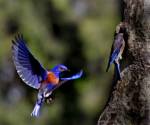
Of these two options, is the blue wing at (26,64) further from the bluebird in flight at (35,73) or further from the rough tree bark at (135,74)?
the rough tree bark at (135,74)

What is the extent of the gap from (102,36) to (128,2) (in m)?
9.72

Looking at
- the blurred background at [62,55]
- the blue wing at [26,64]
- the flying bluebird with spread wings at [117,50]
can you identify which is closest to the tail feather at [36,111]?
the blue wing at [26,64]

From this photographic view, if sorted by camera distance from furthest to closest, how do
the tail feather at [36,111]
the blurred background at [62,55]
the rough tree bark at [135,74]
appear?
the blurred background at [62,55], the rough tree bark at [135,74], the tail feather at [36,111]

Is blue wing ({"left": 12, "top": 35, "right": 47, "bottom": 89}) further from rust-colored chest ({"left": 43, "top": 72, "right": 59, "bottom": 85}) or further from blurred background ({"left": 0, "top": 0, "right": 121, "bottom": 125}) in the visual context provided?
blurred background ({"left": 0, "top": 0, "right": 121, "bottom": 125})

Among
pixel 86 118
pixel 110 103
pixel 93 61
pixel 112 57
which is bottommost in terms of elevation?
pixel 86 118

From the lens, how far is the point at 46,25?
A: 14680 millimetres

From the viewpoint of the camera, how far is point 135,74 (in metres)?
5.01

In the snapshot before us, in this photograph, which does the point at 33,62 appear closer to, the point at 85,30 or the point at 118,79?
the point at 118,79

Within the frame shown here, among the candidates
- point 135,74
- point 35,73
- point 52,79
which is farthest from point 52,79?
point 135,74

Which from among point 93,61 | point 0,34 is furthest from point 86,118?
point 0,34

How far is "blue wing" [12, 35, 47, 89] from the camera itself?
4.36 metres

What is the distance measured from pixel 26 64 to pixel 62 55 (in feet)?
31.9

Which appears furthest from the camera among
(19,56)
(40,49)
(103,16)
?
(103,16)

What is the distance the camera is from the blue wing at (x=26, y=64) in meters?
4.36
